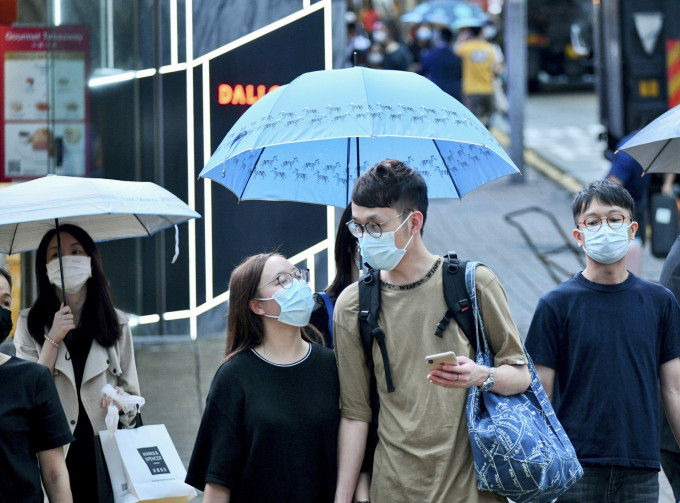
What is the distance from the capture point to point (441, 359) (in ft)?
Answer: 11.0

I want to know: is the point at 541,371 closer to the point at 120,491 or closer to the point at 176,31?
the point at 120,491

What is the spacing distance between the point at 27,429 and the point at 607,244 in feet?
6.94

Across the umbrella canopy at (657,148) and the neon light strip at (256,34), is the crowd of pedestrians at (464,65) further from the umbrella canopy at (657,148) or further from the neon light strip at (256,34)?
the umbrella canopy at (657,148)

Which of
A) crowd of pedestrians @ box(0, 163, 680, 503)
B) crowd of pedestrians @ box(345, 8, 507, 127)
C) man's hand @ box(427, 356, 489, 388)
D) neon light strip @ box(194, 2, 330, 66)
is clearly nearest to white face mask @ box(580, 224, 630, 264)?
crowd of pedestrians @ box(0, 163, 680, 503)

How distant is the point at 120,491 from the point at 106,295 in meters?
0.91

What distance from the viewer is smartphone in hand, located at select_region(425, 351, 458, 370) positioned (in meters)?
3.35

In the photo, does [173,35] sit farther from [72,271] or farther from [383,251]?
[383,251]

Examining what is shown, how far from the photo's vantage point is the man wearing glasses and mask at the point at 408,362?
3.59m

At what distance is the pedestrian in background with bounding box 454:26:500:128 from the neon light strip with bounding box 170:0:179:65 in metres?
9.56

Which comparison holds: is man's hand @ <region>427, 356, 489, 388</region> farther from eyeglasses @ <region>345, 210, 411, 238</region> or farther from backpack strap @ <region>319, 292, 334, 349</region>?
backpack strap @ <region>319, 292, 334, 349</region>

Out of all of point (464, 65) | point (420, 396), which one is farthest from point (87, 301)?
point (464, 65)

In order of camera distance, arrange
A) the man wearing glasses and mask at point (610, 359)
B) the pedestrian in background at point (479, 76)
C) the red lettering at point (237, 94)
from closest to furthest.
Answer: the man wearing glasses and mask at point (610, 359), the red lettering at point (237, 94), the pedestrian in background at point (479, 76)

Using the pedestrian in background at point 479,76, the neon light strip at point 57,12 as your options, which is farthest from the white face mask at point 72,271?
the pedestrian in background at point 479,76

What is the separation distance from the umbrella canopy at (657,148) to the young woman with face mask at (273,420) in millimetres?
1844
